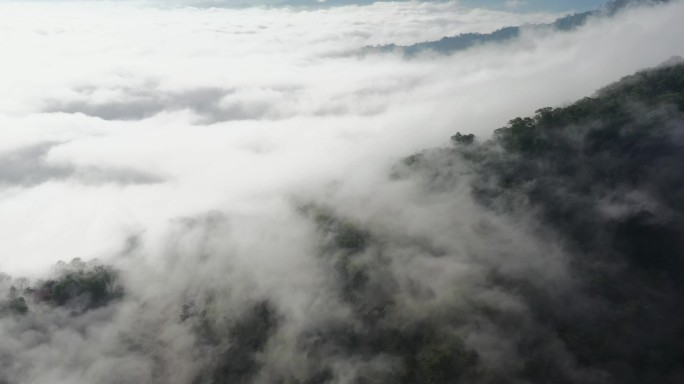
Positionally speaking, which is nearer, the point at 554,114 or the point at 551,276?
the point at 551,276

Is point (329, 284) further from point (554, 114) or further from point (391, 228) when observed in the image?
point (554, 114)

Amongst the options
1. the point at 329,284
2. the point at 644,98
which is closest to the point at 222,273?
the point at 329,284

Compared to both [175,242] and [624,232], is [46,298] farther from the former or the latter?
[624,232]

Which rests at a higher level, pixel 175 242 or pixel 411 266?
pixel 411 266

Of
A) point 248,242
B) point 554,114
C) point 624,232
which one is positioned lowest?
point 248,242

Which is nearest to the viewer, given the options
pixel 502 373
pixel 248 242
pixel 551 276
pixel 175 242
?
pixel 502 373

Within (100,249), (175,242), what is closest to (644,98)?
(175,242)

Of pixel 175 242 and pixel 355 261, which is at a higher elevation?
pixel 355 261

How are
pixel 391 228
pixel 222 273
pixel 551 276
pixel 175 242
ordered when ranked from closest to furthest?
pixel 551 276, pixel 391 228, pixel 222 273, pixel 175 242

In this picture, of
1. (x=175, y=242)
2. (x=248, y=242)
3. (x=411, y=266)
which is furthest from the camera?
(x=175, y=242)
